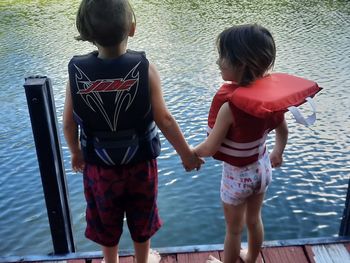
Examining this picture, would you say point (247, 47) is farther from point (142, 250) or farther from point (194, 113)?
point (194, 113)

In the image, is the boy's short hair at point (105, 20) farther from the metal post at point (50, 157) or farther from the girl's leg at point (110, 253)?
the girl's leg at point (110, 253)

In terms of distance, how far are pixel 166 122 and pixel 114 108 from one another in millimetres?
237

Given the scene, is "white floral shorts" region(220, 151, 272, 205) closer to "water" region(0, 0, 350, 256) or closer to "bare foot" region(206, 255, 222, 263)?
"bare foot" region(206, 255, 222, 263)

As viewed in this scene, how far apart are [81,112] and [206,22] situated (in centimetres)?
912

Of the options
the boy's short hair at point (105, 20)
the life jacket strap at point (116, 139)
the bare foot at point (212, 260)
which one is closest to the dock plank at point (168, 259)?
the bare foot at point (212, 260)

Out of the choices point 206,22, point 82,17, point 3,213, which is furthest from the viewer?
point 206,22

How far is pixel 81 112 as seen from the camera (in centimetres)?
187

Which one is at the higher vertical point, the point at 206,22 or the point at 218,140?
the point at 218,140

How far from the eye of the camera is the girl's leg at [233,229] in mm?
2098

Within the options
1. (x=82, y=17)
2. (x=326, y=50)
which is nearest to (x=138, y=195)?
(x=82, y=17)

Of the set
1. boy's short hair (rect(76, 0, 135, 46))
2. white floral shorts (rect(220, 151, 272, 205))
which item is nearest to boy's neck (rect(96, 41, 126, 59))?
boy's short hair (rect(76, 0, 135, 46))

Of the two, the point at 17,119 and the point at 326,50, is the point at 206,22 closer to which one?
the point at 326,50

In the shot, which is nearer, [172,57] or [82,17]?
[82,17]

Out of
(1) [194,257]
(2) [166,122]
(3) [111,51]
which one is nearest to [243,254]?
(1) [194,257]
